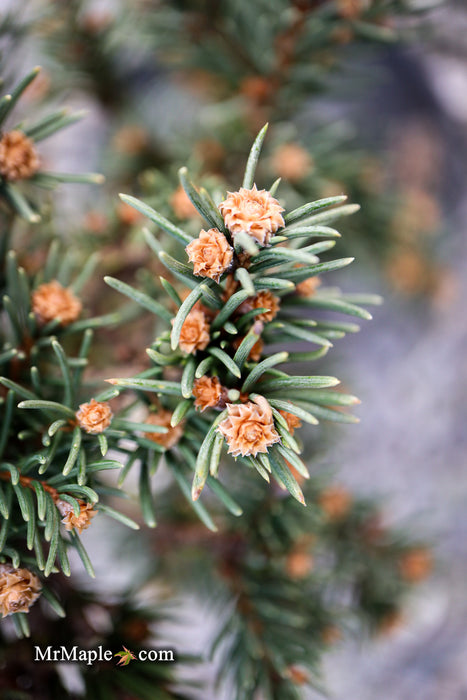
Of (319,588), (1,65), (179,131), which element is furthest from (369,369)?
(1,65)

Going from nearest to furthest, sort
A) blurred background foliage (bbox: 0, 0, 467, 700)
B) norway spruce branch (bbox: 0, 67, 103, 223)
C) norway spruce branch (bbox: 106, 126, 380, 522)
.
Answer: norway spruce branch (bbox: 106, 126, 380, 522)
norway spruce branch (bbox: 0, 67, 103, 223)
blurred background foliage (bbox: 0, 0, 467, 700)

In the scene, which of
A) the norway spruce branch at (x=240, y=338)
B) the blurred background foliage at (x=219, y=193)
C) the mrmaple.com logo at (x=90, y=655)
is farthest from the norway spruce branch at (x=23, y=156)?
the mrmaple.com logo at (x=90, y=655)

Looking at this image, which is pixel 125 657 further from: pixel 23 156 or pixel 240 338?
pixel 23 156

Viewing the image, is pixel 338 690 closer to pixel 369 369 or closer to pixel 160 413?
pixel 369 369

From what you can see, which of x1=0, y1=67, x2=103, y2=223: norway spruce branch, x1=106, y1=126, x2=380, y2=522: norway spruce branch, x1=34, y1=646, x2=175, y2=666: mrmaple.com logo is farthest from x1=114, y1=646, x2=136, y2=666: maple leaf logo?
x1=0, y1=67, x2=103, y2=223: norway spruce branch

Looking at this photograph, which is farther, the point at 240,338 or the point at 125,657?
the point at 125,657

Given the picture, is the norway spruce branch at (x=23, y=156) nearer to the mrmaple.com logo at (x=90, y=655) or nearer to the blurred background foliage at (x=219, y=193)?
the blurred background foliage at (x=219, y=193)

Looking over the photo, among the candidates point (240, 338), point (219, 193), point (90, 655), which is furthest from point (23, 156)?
point (90, 655)

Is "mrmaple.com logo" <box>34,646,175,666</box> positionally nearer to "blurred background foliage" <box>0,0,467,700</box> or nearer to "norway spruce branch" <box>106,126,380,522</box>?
"blurred background foliage" <box>0,0,467,700</box>

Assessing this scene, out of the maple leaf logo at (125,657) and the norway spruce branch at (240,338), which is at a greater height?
the norway spruce branch at (240,338)
